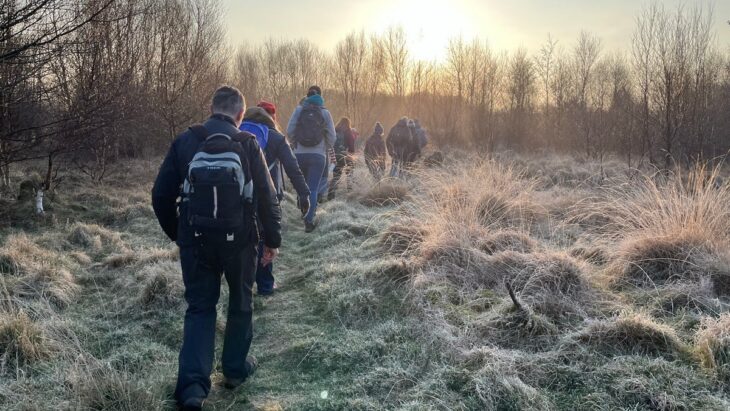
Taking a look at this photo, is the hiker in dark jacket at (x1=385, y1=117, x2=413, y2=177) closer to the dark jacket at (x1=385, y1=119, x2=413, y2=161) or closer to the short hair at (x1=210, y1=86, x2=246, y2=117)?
the dark jacket at (x1=385, y1=119, x2=413, y2=161)

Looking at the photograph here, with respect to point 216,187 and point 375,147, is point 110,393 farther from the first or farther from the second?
point 375,147

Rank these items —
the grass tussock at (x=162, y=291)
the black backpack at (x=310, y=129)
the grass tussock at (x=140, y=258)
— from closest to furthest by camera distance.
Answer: the grass tussock at (x=162, y=291) → the grass tussock at (x=140, y=258) → the black backpack at (x=310, y=129)

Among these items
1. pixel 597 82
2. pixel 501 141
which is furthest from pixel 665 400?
pixel 501 141

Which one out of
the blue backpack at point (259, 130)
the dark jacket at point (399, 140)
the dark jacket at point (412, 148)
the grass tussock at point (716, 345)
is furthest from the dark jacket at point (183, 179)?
the dark jacket at point (412, 148)

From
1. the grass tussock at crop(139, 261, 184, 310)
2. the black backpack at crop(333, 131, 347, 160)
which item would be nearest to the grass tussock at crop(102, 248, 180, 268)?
the grass tussock at crop(139, 261, 184, 310)

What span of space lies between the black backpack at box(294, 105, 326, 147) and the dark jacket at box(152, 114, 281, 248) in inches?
168

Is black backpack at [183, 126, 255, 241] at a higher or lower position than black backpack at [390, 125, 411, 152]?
lower

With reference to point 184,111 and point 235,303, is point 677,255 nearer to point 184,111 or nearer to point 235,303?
point 235,303

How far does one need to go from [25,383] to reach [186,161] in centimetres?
159

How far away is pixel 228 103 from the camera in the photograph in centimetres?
283

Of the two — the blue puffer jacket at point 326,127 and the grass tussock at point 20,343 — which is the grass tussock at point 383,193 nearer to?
the blue puffer jacket at point 326,127

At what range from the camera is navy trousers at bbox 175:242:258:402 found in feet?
8.70

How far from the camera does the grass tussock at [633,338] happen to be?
9.94ft

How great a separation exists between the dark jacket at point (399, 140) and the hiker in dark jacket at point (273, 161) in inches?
287
